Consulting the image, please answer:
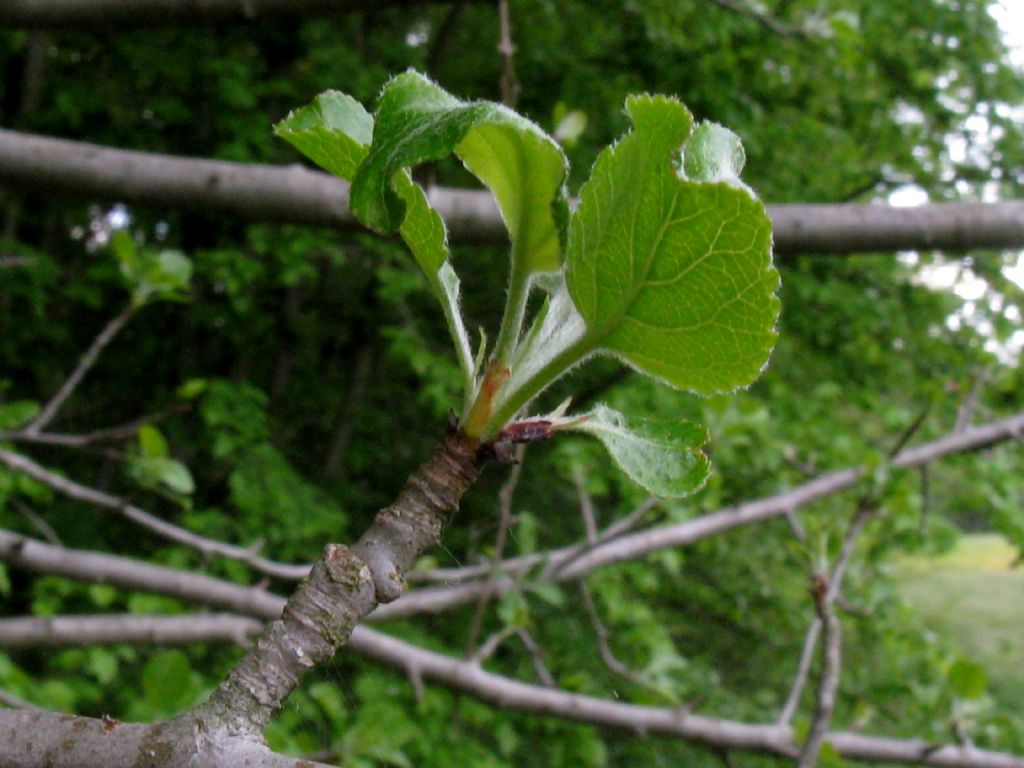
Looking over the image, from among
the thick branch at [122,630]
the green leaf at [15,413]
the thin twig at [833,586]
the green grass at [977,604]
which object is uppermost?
the green grass at [977,604]

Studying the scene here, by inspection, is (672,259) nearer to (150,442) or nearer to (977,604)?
(150,442)

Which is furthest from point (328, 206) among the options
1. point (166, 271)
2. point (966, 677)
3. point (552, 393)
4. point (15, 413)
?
point (552, 393)

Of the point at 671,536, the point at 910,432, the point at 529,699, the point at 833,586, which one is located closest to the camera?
the point at 833,586

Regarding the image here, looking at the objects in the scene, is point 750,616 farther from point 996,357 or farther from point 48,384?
point 48,384

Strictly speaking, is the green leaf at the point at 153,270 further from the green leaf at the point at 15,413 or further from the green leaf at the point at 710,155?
the green leaf at the point at 710,155

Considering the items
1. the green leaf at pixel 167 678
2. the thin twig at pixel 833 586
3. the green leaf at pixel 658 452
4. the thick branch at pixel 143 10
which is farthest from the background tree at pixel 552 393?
the green leaf at pixel 658 452

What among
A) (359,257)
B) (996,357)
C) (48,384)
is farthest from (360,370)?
(996,357)

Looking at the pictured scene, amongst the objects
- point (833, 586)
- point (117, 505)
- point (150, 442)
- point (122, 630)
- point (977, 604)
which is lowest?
point (122, 630)
